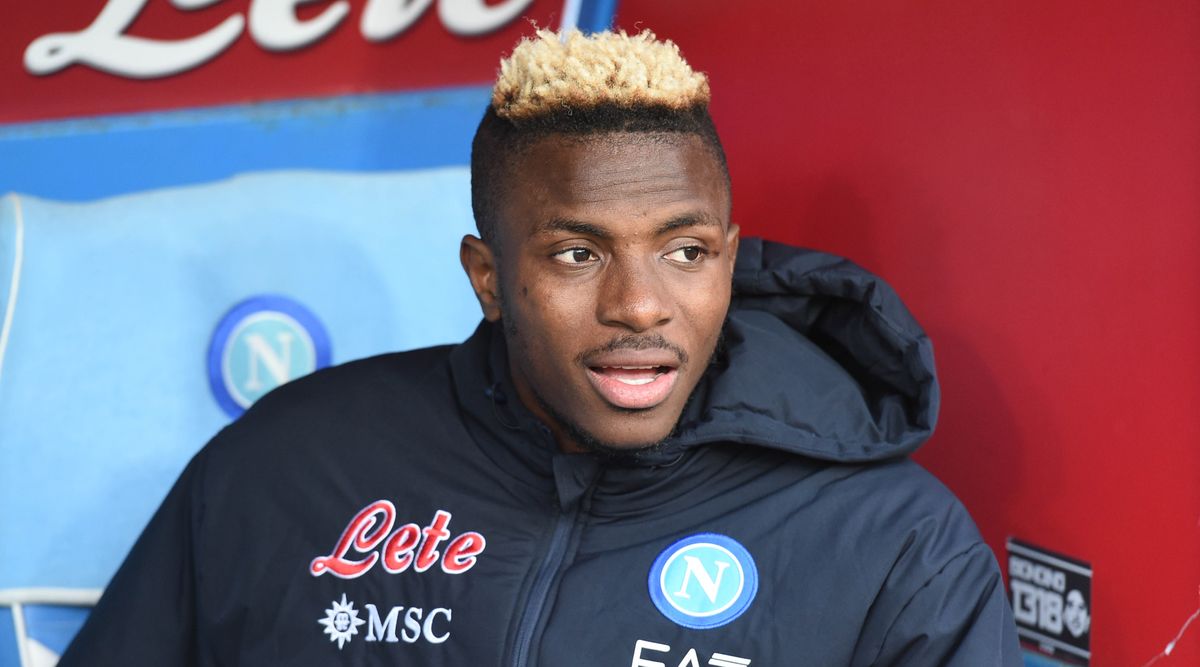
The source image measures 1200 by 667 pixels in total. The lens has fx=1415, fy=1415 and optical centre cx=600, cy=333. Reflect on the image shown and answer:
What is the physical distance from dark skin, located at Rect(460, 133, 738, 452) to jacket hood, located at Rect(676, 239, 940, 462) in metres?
0.06

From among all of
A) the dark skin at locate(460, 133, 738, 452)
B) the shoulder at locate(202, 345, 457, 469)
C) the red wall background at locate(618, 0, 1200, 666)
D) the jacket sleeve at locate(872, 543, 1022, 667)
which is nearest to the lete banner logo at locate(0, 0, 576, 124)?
the red wall background at locate(618, 0, 1200, 666)

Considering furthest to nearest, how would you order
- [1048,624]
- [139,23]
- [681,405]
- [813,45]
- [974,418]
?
[139,23], [813,45], [974,418], [1048,624], [681,405]

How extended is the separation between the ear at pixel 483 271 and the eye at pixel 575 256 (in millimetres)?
143

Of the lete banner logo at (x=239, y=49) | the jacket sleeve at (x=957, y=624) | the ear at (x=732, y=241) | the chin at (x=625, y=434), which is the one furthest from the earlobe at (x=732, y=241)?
the lete banner logo at (x=239, y=49)

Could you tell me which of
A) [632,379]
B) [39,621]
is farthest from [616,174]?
[39,621]

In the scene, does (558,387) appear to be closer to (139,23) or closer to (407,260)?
(407,260)

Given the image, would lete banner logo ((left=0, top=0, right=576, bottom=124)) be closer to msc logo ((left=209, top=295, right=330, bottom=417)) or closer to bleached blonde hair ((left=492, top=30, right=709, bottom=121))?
msc logo ((left=209, top=295, right=330, bottom=417))

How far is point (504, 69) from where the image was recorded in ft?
5.48

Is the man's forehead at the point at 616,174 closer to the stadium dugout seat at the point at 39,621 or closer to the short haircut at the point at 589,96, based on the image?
the short haircut at the point at 589,96

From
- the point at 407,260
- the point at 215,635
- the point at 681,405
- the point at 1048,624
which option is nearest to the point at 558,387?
the point at 681,405

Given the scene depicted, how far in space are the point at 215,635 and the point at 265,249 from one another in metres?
0.85

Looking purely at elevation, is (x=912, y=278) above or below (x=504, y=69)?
below

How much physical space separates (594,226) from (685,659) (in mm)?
489

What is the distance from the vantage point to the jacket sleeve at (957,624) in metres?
1.49
